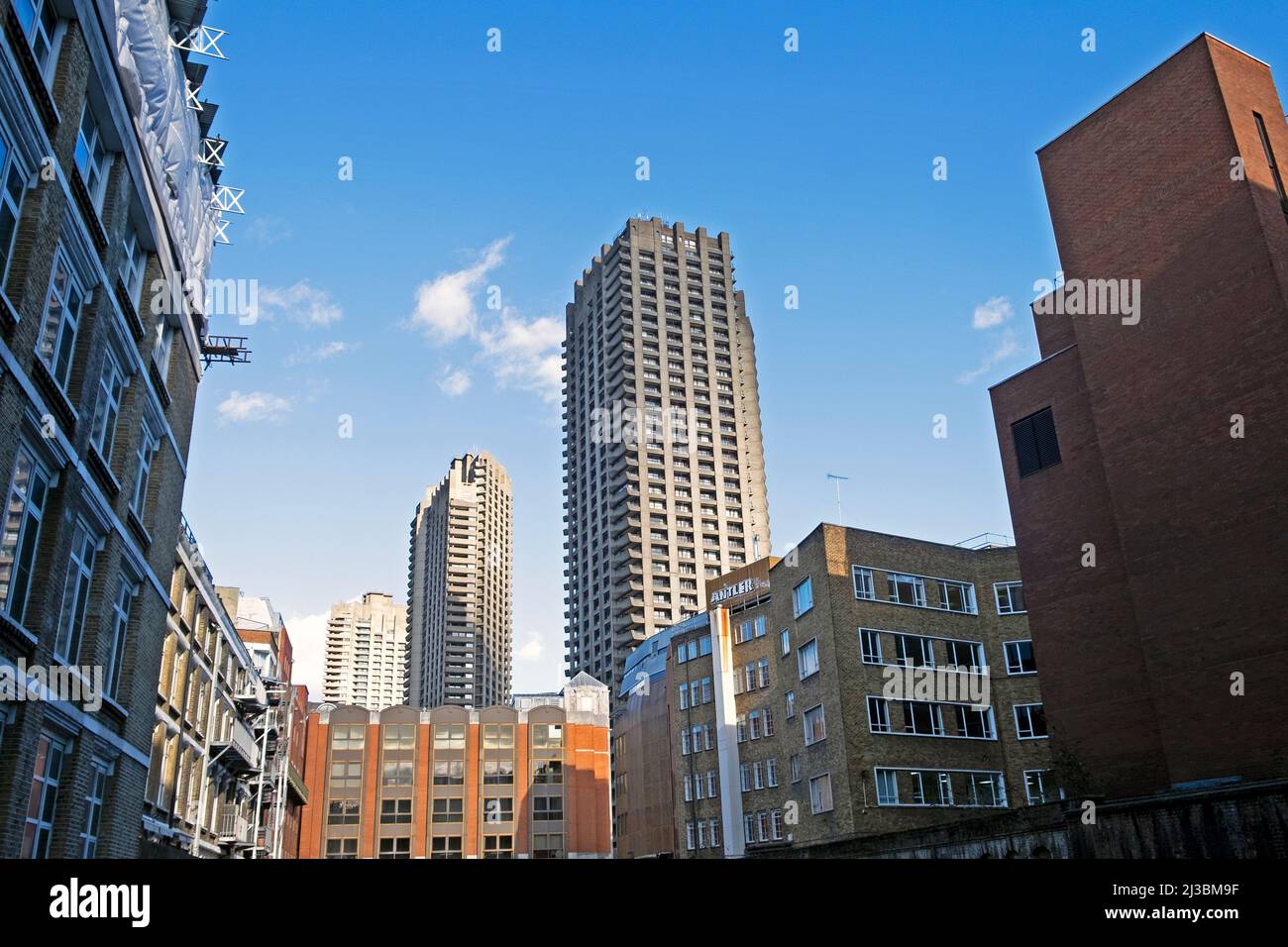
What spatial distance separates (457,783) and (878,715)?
61870 millimetres

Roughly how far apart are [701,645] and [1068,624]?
32.7 metres

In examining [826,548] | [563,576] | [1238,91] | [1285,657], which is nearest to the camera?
[1285,657]

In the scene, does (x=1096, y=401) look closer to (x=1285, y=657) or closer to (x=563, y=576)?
(x=1285, y=657)

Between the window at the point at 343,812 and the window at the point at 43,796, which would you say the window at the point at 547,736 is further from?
the window at the point at 43,796

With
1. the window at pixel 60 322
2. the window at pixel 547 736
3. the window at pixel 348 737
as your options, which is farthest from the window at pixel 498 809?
the window at pixel 60 322

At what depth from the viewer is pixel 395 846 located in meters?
98.1

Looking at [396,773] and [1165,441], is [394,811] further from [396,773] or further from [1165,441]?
[1165,441]

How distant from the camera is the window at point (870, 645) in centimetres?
5184

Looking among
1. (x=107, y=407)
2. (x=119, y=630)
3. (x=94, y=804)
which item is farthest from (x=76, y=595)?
(x=94, y=804)

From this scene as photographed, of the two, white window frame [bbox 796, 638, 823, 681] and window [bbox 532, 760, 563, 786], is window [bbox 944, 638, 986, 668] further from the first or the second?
window [bbox 532, 760, 563, 786]

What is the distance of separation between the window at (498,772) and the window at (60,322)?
289ft

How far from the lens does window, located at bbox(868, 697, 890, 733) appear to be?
165ft
